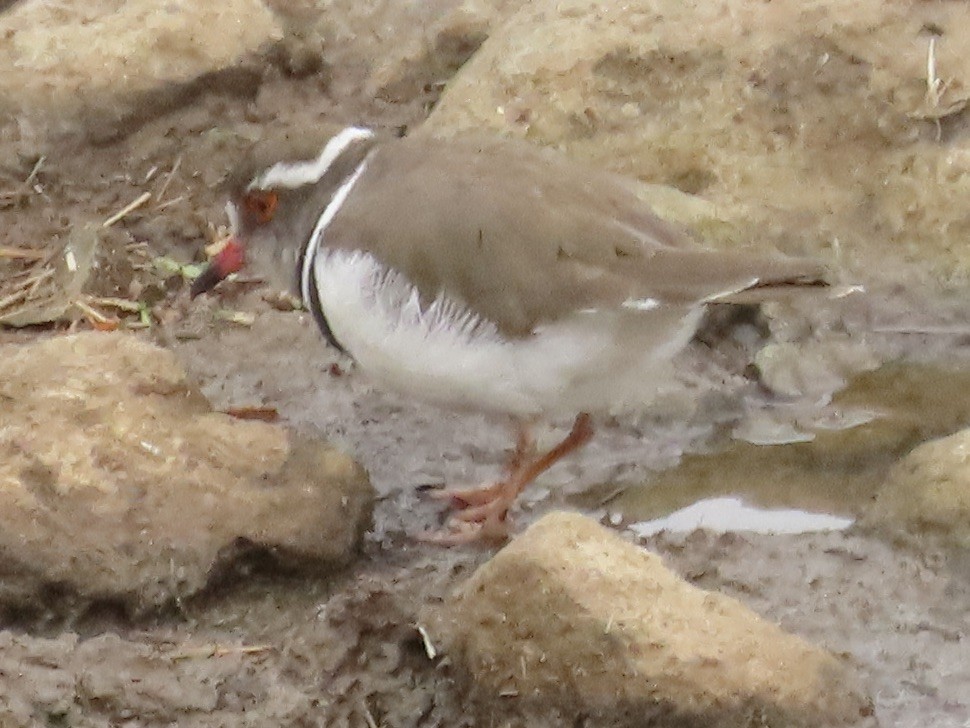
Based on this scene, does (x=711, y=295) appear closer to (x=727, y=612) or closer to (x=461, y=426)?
(x=727, y=612)

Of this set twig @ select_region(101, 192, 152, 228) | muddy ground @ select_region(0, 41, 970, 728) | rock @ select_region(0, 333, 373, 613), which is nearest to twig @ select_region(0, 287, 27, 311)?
muddy ground @ select_region(0, 41, 970, 728)

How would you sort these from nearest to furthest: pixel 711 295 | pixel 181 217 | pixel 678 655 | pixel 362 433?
pixel 678 655
pixel 711 295
pixel 362 433
pixel 181 217

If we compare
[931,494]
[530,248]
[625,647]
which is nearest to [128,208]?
[530,248]

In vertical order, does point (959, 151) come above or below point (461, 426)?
above

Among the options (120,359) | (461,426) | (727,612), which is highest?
(120,359)

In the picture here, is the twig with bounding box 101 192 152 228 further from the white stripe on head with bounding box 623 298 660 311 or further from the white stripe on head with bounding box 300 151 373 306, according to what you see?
the white stripe on head with bounding box 623 298 660 311

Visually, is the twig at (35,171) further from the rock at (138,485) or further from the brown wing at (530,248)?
the brown wing at (530,248)

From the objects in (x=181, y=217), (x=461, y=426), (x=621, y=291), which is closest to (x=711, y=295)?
(x=621, y=291)
